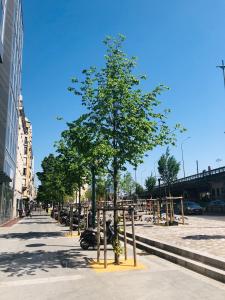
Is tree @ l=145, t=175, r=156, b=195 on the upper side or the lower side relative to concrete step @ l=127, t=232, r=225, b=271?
upper

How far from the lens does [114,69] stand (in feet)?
42.5

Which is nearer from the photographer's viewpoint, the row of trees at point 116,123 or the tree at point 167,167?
the row of trees at point 116,123

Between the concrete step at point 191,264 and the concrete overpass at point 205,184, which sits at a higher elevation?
the concrete overpass at point 205,184

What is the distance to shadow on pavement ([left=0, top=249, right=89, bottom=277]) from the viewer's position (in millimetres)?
10438

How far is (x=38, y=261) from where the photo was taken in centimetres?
1188

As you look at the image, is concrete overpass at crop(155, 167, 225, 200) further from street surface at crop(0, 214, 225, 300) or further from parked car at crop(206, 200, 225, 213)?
street surface at crop(0, 214, 225, 300)

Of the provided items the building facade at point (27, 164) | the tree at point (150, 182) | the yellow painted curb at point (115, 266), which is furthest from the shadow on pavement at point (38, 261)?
the tree at point (150, 182)

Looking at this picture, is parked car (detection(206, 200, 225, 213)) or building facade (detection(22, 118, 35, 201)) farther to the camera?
building facade (detection(22, 118, 35, 201))

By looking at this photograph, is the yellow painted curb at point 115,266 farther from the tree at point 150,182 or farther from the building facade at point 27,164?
the tree at point 150,182

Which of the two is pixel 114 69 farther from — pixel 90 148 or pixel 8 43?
pixel 8 43

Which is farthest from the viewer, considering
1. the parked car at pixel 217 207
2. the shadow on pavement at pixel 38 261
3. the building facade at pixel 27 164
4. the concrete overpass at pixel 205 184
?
the building facade at pixel 27 164

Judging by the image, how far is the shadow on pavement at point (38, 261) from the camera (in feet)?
34.2

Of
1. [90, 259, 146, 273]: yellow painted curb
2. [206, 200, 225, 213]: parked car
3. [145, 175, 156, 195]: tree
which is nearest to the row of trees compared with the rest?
[90, 259, 146, 273]: yellow painted curb

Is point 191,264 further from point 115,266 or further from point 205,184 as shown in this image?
point 205,184
